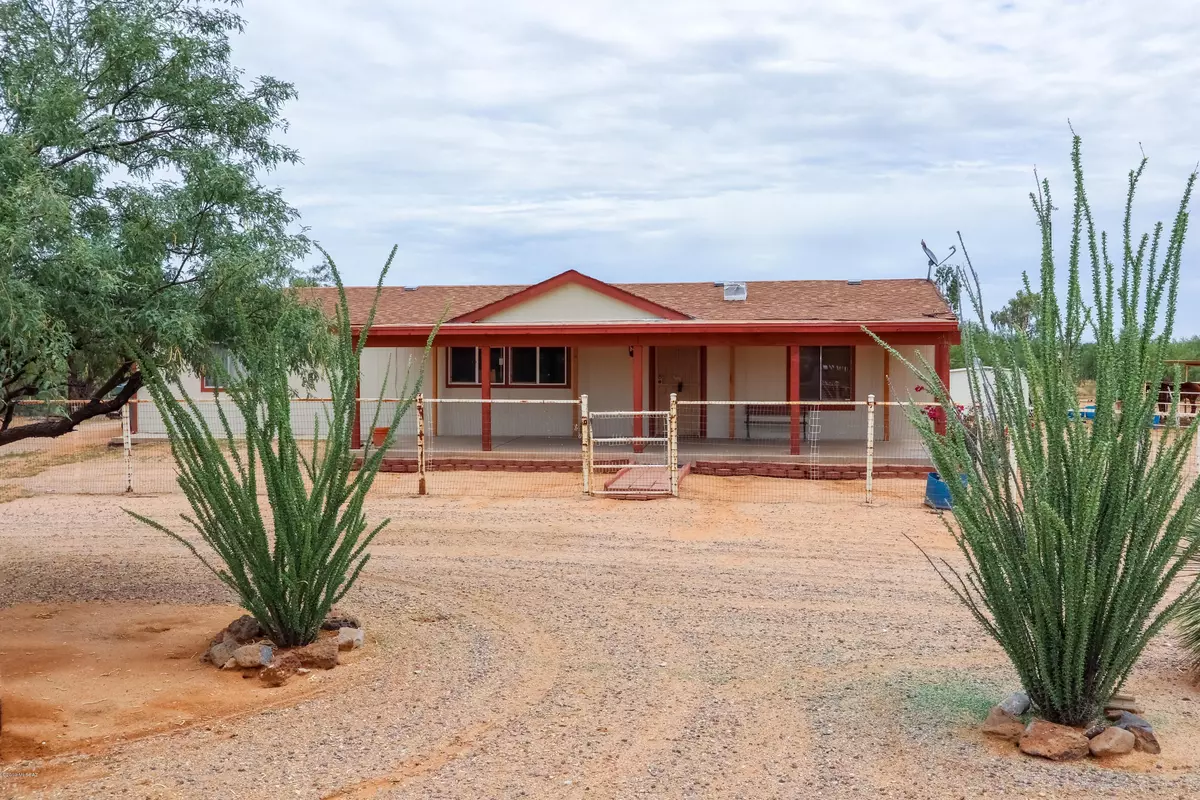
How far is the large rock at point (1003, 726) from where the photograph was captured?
17.7 feet

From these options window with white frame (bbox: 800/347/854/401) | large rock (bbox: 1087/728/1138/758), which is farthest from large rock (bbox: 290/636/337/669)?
window with white frame (bbox: 800/347/854/401)

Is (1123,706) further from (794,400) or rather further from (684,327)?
(684,327)

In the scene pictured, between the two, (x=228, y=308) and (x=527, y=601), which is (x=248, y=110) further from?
(x=527, y=601)

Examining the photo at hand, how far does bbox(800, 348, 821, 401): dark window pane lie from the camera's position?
21.1 m

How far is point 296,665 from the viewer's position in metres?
6.77

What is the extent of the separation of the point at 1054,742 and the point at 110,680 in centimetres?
570

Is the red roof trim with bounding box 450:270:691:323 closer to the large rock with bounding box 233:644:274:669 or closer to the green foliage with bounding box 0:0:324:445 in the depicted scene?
the green foliage with bounding box 0:0:324:445

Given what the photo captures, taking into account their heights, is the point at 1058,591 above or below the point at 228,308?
below

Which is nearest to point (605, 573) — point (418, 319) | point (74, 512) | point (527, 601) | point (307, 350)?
point (527, 601)

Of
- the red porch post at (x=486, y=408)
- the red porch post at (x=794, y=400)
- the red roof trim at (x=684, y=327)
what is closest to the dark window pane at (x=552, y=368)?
the red porch post at (x=486, y=408)

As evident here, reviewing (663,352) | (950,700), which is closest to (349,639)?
(950,700)

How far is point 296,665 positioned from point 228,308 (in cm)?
260

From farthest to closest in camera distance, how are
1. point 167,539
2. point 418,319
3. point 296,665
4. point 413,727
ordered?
1. point 418,319
2. point 167,539
3. point 296,665
4. point 413,727

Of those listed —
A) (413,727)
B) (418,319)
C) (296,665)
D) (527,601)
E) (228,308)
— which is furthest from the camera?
(418,319)
